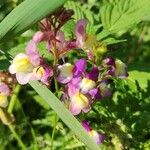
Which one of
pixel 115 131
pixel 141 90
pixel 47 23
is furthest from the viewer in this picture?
pixel 141 90

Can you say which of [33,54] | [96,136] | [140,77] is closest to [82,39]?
[33,54]

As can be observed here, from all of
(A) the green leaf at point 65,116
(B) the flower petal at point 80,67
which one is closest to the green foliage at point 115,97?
(A) the green leaf at point 65,116

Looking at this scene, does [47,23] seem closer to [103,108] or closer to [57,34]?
[57,34]

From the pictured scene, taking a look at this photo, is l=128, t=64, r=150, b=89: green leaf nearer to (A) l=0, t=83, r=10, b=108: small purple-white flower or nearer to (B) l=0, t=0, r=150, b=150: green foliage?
(B) l=0, t=0, r=150, b=150: green foliage


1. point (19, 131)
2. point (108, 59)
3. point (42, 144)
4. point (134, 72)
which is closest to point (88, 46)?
point (108, 59)

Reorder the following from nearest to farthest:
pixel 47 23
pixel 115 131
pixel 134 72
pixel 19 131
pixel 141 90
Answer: pixel 47 23 < pixel 115 131 < pixel 141 90 < pixel 134 72 < pixel 19 131

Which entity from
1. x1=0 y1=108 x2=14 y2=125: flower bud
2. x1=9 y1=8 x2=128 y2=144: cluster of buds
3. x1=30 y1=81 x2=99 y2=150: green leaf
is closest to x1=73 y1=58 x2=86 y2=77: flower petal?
x1=9 y1=8 x2=128 y2=144: cluster of buds
